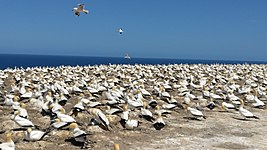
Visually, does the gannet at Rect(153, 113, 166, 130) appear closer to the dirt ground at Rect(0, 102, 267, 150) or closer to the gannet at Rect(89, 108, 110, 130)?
the dirt ground at Rect(0, 102, 267, 150)

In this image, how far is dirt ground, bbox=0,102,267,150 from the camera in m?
12.0

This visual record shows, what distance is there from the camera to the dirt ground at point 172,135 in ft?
39.5

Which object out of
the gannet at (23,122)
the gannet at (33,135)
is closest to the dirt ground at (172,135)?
the gannet at (33,135)

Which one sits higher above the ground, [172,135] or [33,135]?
[33,135]

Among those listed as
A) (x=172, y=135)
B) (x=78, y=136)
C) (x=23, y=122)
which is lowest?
(x=172, y=135)

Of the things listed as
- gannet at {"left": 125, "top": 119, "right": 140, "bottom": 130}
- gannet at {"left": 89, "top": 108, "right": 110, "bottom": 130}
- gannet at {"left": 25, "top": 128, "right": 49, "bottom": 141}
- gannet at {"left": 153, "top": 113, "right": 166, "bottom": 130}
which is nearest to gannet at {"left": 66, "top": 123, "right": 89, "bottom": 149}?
gannet at {"left": 25, "top": 128, "right": 49, "bottom": 141}

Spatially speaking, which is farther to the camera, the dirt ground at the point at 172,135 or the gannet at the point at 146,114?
the gannet at the point at 146,114

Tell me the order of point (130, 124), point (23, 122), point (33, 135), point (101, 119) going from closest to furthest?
point (33, 135) < point (23, 122) < point (101, 119) < point (130, 124)

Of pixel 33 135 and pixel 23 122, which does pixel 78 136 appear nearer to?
pixel 33 135

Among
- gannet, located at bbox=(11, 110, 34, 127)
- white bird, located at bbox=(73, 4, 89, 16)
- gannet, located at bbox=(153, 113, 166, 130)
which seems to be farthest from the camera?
gannet, located at bbox=(153, 113, 166, 130)

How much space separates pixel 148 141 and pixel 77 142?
7.53 feet

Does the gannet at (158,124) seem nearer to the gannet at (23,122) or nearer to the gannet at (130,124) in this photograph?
the gannet at (130,124)

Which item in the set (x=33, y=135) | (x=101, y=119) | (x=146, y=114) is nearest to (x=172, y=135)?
(x=146, y=114)

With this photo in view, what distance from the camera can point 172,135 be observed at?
44.8 feet
